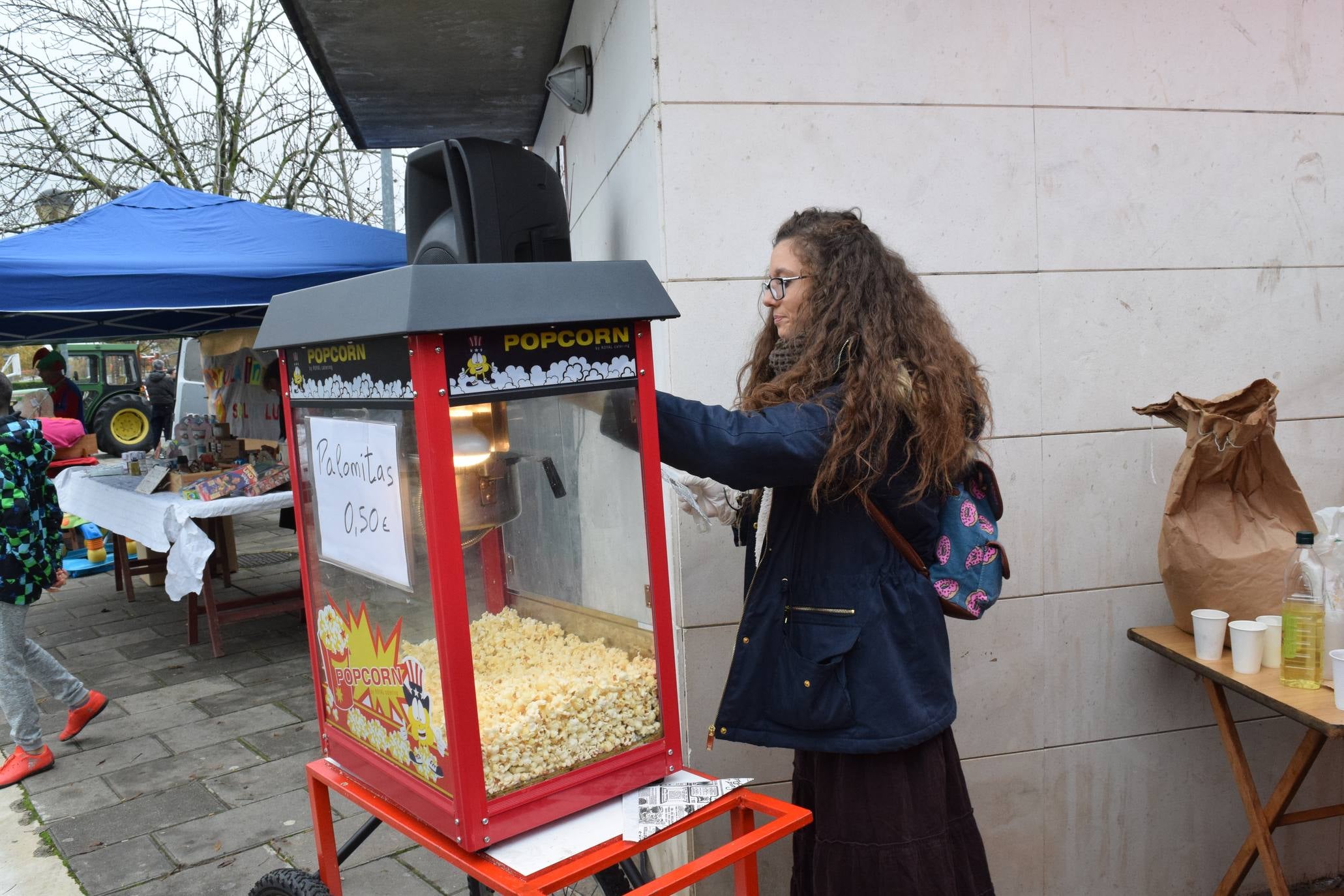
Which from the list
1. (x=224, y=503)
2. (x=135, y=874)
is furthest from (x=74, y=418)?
(x=135, y=874)

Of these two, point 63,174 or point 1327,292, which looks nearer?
point 1327,292

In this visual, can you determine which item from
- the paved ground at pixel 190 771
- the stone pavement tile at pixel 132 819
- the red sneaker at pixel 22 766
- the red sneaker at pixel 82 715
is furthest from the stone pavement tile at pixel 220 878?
the red sneaker at pixel 82 715

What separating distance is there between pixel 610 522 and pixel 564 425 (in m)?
0.19

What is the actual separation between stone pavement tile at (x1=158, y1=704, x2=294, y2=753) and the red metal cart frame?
10.4ft

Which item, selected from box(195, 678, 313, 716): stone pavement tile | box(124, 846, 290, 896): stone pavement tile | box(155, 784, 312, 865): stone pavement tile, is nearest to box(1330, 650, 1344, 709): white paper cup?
box(124, 846, 290, 896): stone pavement tile

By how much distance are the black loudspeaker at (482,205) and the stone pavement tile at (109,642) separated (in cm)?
443

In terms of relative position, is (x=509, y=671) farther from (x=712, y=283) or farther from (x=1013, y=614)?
(x=1013, y=614)

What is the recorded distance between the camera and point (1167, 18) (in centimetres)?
269

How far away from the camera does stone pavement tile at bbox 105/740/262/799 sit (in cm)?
401

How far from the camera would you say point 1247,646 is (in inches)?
90.9

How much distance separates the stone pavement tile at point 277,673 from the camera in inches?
209

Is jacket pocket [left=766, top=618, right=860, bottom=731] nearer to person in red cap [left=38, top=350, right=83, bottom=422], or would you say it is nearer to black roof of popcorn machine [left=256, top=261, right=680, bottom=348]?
black roof of popcorn machine [left=256, top=261, right=680, bottom=348]

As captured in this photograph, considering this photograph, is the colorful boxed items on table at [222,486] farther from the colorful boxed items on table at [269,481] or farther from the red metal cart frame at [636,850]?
the red metal cart frame at [636,850]

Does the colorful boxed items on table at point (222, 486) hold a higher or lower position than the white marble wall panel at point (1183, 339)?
lower
